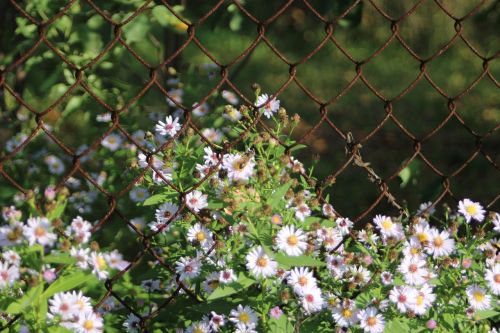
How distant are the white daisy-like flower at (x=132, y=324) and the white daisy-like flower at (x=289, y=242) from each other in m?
0.43

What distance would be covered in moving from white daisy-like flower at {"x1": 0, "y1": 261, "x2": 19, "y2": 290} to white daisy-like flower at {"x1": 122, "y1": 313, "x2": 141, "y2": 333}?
471 mm

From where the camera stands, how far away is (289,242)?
1900 mm

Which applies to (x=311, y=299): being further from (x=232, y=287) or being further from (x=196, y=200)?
(x=196, y=200)

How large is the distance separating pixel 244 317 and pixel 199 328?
0.44ft

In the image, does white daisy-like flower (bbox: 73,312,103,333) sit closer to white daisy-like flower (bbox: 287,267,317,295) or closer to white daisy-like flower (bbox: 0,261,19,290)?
white daisy-like flower (bbox: 0,261,19,290)

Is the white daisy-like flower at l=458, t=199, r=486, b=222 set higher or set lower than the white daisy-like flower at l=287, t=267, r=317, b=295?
higher

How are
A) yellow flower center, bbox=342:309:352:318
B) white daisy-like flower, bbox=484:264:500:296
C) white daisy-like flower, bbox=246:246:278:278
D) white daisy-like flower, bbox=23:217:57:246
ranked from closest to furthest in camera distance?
white daisy-like flower, bbox=23:217:57:246 < white daisy-like flower, bbox=246:246:278:278 < yellow flower center, bbox=342:309:352:318 < white daisy-like flower, bbox=484:264:500:296

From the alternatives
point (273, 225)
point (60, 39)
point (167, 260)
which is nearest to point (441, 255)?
point (273, 225)

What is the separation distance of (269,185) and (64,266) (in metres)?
0.46

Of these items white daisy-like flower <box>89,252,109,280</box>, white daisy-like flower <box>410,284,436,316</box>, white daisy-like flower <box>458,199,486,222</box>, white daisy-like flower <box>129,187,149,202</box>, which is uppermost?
white daisy-like flower <box>458,199,486,222</box>

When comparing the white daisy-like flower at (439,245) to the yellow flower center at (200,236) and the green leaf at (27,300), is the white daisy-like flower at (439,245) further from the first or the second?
the green leaf at (27,300)

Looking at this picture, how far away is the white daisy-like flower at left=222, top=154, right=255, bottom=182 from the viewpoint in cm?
→ 196

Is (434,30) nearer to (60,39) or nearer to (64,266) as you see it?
(60,39)

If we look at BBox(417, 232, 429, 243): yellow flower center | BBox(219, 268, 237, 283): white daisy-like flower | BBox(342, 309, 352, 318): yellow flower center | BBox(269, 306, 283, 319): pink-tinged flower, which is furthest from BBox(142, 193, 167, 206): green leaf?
BBox(417, 232, 429, 243): yellow flower center
